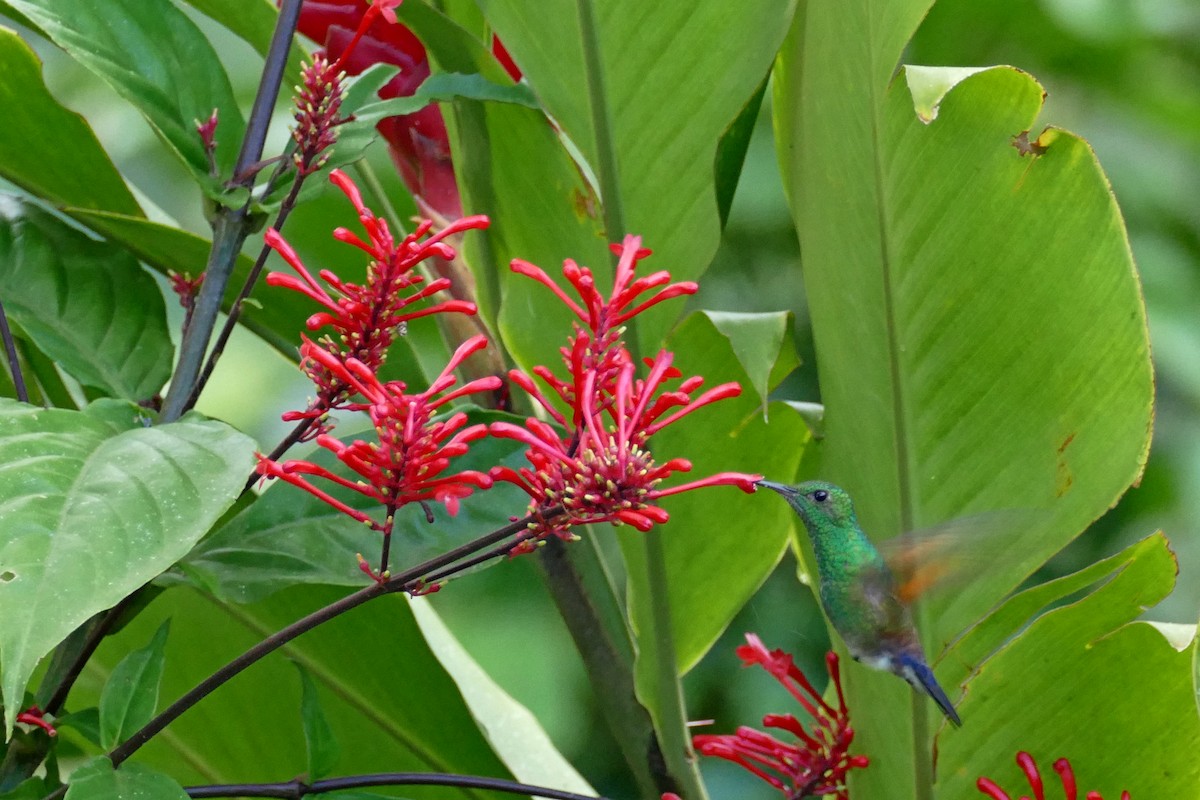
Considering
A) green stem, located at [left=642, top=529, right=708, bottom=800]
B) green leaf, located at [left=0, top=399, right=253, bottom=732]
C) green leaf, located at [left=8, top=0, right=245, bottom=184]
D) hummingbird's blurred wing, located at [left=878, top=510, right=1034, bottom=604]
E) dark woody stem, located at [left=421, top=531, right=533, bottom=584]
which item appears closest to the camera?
green leaf, located at [left=0, top=399, right=253, bottom=732]

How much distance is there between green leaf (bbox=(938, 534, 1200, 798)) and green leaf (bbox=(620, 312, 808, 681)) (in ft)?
0.55

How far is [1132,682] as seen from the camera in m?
0.73

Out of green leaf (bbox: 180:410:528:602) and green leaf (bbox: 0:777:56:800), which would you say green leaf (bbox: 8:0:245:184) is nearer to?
green leaf (bbox: 180:410:528:602)

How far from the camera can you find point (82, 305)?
2.20 ft

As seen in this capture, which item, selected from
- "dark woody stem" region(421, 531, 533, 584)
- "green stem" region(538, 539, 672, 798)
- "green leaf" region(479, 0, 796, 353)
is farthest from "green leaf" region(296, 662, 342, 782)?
"green leaf" region(479, 0, 796, 353)

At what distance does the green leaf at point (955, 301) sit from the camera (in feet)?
2.21

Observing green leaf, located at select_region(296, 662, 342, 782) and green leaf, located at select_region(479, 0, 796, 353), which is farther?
green leaf, located at select_region(479, 0, 796, 353)

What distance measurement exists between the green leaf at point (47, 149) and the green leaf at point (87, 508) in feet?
1.10

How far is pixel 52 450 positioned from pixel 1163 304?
1774mm

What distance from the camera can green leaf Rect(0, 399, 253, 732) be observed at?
389mm

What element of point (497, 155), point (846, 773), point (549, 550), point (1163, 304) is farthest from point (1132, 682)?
point (1163, 304)

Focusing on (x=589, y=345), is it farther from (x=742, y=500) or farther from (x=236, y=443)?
(x=742, y=500)

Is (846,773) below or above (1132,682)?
below

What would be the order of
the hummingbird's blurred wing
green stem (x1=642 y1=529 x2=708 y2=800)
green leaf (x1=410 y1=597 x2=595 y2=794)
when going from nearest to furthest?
the hummingbird's blurred wing, green stem (x1=642 y1=529 x2=708 y2=800), green leaf (x1=410 y1=597 x2=595 y2=794)
